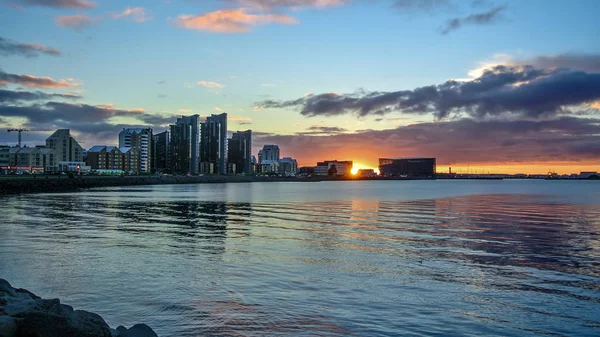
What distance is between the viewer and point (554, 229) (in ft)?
116

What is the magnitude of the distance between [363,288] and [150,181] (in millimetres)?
168129

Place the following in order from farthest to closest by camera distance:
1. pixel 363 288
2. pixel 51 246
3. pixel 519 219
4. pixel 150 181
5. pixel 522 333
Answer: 1. pixel 150 181
2. pixel 519 219
3. pixel 51 246
4. pixel 363 288
5. pixel 522 333

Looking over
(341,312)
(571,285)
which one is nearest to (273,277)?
(341,312)

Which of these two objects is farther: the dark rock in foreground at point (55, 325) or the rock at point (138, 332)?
the rock at point (138, 332)

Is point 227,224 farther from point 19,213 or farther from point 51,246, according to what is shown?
point 19,213

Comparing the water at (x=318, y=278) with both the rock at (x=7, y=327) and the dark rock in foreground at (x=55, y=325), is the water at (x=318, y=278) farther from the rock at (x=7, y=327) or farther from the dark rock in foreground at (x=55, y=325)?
the rock at (x=7, y=327)

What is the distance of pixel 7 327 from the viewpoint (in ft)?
30.9

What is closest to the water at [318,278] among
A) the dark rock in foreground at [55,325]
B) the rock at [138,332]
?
the rock at [138,332]

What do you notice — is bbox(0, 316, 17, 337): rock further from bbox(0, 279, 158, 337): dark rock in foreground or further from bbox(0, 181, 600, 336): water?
bbox(0, 181, 600, 336): water

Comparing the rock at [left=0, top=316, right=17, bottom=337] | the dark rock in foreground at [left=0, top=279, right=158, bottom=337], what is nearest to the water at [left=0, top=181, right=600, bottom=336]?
the dark rock in foreground at [left=0, top=279, right=158, bottom=337]

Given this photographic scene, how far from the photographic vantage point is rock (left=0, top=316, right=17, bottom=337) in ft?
30.6

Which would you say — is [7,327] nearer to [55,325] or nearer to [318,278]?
[55,325]

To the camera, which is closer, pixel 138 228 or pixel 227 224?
pixel 138 228

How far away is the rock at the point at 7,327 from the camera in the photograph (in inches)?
367
